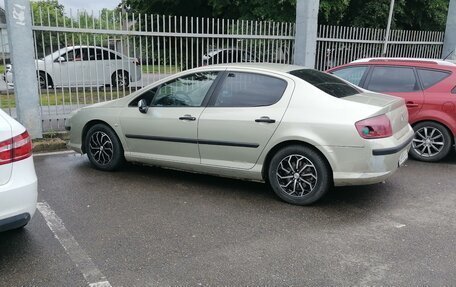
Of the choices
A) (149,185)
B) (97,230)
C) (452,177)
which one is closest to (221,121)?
(149,185)

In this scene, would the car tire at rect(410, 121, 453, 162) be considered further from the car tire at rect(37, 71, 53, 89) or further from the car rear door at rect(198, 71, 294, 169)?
the car tire at rect(37, 71, 53, 89)

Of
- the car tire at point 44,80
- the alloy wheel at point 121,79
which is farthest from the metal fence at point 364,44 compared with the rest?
the car tire at point 44,80

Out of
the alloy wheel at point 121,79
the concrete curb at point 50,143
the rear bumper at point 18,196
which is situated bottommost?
the concrete curb at point 50,143

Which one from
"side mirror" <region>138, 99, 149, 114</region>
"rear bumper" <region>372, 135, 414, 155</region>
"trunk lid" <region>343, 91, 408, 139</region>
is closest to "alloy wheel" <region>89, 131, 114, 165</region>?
"side mirror" <region>138, 99, 149, 114</region>

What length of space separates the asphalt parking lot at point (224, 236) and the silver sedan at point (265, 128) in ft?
1.14

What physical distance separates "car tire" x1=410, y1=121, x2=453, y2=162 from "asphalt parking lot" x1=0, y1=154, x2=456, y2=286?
1.10 m

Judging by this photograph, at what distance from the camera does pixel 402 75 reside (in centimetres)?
678

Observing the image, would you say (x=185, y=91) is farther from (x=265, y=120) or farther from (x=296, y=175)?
(x=296, y=175)

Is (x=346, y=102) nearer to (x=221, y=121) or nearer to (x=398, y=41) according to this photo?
(x=221, y=121)

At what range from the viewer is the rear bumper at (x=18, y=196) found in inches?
121

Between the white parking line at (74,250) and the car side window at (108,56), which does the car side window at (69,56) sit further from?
the white parking line at (74,250)

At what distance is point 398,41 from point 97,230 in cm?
1057

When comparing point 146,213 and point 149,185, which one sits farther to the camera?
point 149,185

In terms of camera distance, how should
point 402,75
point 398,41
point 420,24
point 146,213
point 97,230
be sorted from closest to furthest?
1. point 97,230
2. point 146,213
3. point 402,75
4. point 398,41
5. point 420,24
